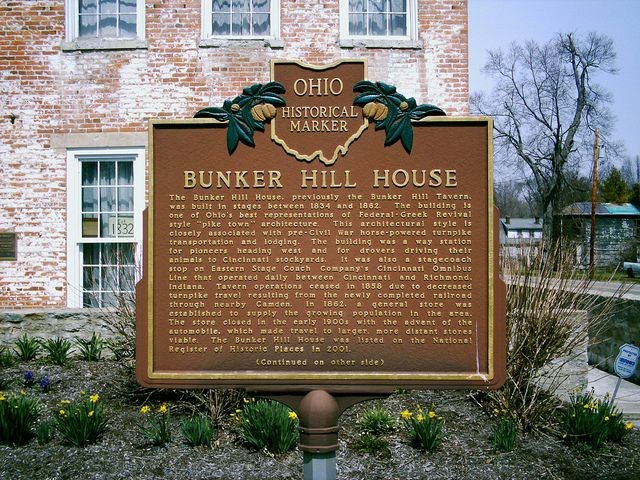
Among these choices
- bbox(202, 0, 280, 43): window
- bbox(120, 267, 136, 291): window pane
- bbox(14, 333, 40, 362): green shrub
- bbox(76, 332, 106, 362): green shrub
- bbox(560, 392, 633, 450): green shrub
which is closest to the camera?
bbox(560, 392, 633, 450): green shrub

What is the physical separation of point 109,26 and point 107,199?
2660mm

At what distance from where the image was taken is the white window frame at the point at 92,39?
33.8 feet

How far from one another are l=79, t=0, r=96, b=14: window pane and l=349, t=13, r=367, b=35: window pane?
3.92 meters

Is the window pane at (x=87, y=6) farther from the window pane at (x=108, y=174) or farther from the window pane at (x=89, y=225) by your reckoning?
the window pane at (x=89, y=225)

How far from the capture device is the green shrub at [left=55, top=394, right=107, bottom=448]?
643 centimetres

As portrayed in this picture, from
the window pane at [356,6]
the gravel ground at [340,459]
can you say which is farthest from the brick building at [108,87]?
the gravel ground at [340,459]

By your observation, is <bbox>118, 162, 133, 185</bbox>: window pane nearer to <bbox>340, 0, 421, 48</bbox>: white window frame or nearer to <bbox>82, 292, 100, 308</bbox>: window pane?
<bbox>82, 292, 100, 308</bbox>: window pane

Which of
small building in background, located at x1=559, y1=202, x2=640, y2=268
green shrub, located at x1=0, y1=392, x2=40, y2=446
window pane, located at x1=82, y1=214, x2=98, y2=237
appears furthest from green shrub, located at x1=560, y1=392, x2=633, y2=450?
small building in background, located at x1=559, y1=202, x2=640, y2=268

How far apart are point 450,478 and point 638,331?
18.4ft

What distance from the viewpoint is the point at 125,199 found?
10320 mm

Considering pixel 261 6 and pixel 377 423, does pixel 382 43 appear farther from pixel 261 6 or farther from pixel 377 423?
pixel 377 423

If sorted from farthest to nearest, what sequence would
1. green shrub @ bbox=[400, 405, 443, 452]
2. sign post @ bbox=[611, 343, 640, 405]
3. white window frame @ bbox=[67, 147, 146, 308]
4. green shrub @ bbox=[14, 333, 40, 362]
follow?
white window frame @ bbox=[67, 147, 146, 308]
green shrub @ bbox=[14, 333, 40, 362]
sign post @ bbox=[611, 343, 640, 405]
green shrub @ bbox=[400, 405, 443, 452]

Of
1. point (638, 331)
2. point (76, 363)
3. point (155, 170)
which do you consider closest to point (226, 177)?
point (155, 170)

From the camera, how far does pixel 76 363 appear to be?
9148mm
